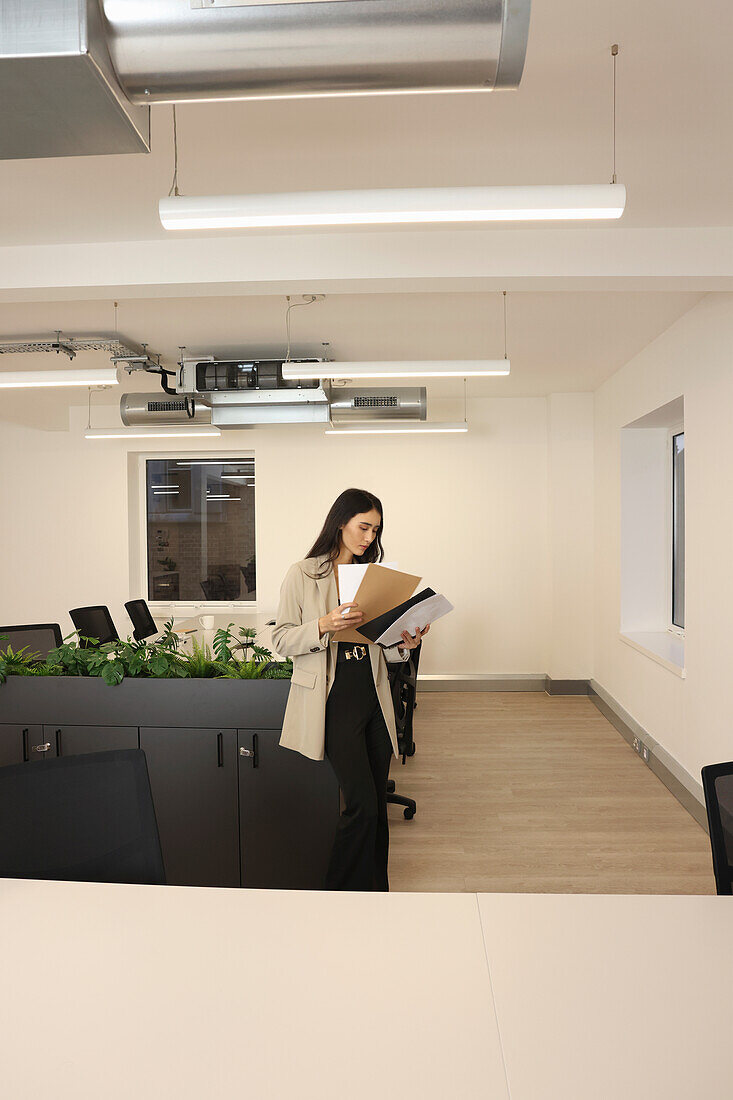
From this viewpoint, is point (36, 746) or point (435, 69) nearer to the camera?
point (435, 69)

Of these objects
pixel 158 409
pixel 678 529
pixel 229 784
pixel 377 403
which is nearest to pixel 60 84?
pixel 229 784

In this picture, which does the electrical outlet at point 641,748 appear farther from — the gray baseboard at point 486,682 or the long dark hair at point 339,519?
the long dark hair at point 339,519

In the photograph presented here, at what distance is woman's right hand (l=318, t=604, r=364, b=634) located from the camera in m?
2.49

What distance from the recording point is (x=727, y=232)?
3.19 m

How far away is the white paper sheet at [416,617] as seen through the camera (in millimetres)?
2512

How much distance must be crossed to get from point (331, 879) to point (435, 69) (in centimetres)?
248

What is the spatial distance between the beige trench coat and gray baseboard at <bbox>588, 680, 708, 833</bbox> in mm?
2205

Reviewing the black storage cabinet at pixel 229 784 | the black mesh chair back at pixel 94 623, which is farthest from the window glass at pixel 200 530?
the black storage cabinet at pixel 229 784

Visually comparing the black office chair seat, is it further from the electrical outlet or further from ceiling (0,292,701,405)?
ceiling (0,292,701,405)

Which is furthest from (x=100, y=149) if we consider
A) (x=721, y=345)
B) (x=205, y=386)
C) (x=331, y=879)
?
(x=205, y=386)

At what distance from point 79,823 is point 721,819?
1457mm

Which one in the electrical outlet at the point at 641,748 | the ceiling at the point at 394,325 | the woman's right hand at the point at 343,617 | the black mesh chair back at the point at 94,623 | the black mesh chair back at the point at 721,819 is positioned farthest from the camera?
the black mesh chair back at the point at 94,623

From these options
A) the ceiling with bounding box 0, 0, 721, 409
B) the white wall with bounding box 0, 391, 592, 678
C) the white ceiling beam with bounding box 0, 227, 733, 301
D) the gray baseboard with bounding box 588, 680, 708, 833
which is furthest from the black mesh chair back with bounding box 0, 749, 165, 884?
the white wall with bounding box 0, 391, 592, 678

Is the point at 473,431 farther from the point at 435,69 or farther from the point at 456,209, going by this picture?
the point at 435,69
